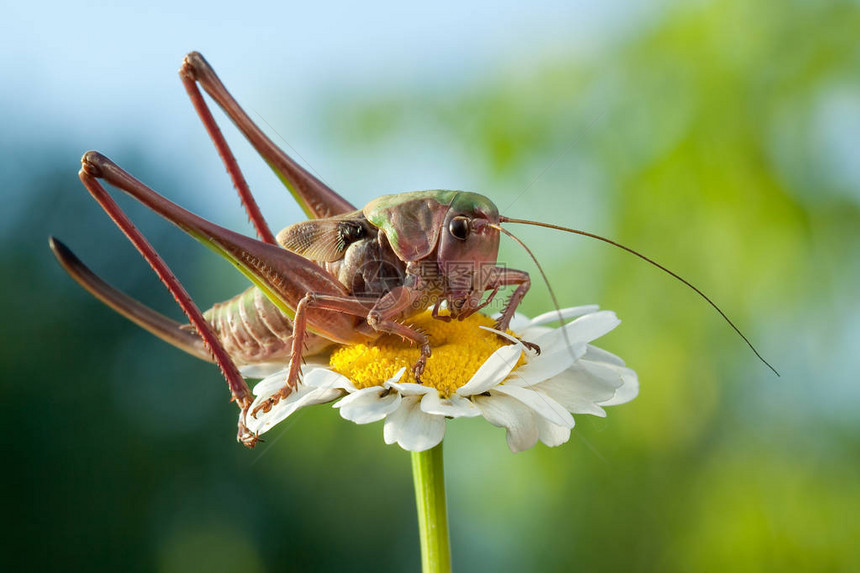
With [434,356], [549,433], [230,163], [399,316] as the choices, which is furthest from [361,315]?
[230,163]

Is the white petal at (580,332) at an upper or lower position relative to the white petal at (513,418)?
upper

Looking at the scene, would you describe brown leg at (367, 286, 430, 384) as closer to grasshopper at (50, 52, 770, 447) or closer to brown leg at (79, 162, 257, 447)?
grasshopper at (50, 52, 770, 447)

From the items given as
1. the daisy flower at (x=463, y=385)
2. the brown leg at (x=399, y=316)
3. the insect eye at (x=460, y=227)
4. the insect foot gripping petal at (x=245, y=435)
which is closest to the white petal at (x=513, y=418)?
the daisy flower at (x=463, y=385)

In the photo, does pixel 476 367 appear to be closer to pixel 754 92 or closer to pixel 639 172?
pixel 639 172

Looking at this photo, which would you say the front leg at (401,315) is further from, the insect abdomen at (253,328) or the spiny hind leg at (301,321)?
the insect abdomen at (253,328)

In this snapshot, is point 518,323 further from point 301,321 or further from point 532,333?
point 301,321

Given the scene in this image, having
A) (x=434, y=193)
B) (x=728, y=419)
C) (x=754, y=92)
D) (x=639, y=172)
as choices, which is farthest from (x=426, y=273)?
(x=754, y=92)
